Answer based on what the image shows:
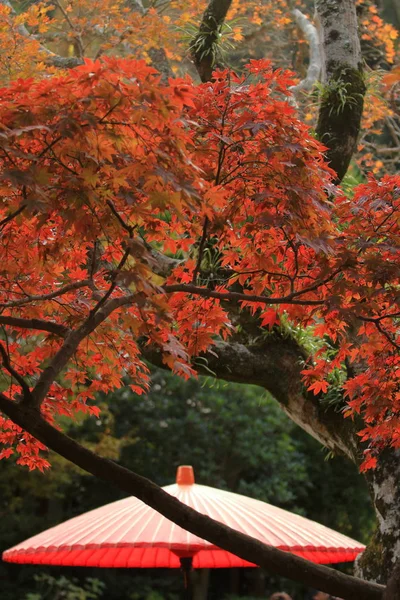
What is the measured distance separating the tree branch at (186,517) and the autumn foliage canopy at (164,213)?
0.11 m

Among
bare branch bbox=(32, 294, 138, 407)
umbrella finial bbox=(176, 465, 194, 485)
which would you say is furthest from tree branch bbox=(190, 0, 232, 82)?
bare branch bbox=(32, 294, 138, 407)

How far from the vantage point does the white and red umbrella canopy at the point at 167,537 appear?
5.69 meters

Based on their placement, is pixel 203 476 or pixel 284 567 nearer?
pixel 284 567

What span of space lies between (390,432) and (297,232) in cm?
139

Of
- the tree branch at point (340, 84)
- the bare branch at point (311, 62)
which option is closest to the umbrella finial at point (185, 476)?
the tree branch at point (340, 84)

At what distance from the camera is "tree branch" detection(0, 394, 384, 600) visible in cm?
292

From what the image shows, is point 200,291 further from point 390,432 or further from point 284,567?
point 390,432

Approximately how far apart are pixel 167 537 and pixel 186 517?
9.42ft

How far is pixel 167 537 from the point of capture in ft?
18.5

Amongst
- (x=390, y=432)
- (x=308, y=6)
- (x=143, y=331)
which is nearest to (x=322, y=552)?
(x=390, y=432)

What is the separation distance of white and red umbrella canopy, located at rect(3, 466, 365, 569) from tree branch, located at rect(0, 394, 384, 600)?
2700 mm

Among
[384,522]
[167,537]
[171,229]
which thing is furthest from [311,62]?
[171,229]

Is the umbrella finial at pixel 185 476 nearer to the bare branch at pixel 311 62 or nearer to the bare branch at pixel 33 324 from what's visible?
the bare branch at pixel 33 324

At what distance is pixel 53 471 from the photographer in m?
13.0
